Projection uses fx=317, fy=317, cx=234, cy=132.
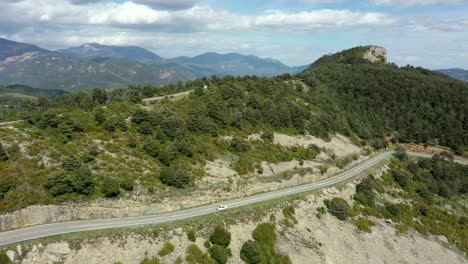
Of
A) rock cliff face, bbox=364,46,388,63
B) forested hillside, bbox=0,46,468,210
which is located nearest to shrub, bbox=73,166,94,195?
forested hillside, bbox=0,46,468,210

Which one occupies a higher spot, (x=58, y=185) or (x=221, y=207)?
(x=58, y=185)

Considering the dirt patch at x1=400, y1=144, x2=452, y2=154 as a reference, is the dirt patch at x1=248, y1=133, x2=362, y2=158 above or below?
above

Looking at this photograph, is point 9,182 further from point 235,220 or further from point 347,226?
point 347,226

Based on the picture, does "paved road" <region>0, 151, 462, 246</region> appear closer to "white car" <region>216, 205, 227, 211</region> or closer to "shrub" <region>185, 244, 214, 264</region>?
"white car" <region>216, 205, 227, 211</region>

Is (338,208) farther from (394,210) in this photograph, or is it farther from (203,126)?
(203,126)

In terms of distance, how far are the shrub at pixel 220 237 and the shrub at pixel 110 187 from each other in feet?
54.1

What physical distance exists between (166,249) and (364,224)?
39330 mm

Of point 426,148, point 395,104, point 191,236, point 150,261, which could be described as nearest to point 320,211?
point 191,236

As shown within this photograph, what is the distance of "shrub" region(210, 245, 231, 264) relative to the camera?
44.3m

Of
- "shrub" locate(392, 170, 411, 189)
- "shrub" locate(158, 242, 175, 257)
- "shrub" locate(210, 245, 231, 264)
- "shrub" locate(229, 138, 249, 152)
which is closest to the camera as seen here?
"shrub" locate(158, 242, 175, 257)

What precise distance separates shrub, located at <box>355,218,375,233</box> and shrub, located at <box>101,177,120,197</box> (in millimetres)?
44775

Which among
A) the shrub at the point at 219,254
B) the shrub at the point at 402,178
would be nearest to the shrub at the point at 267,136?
the shrub at the point at 402,178

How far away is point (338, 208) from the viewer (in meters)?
61.8

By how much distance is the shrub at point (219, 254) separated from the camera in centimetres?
4431
